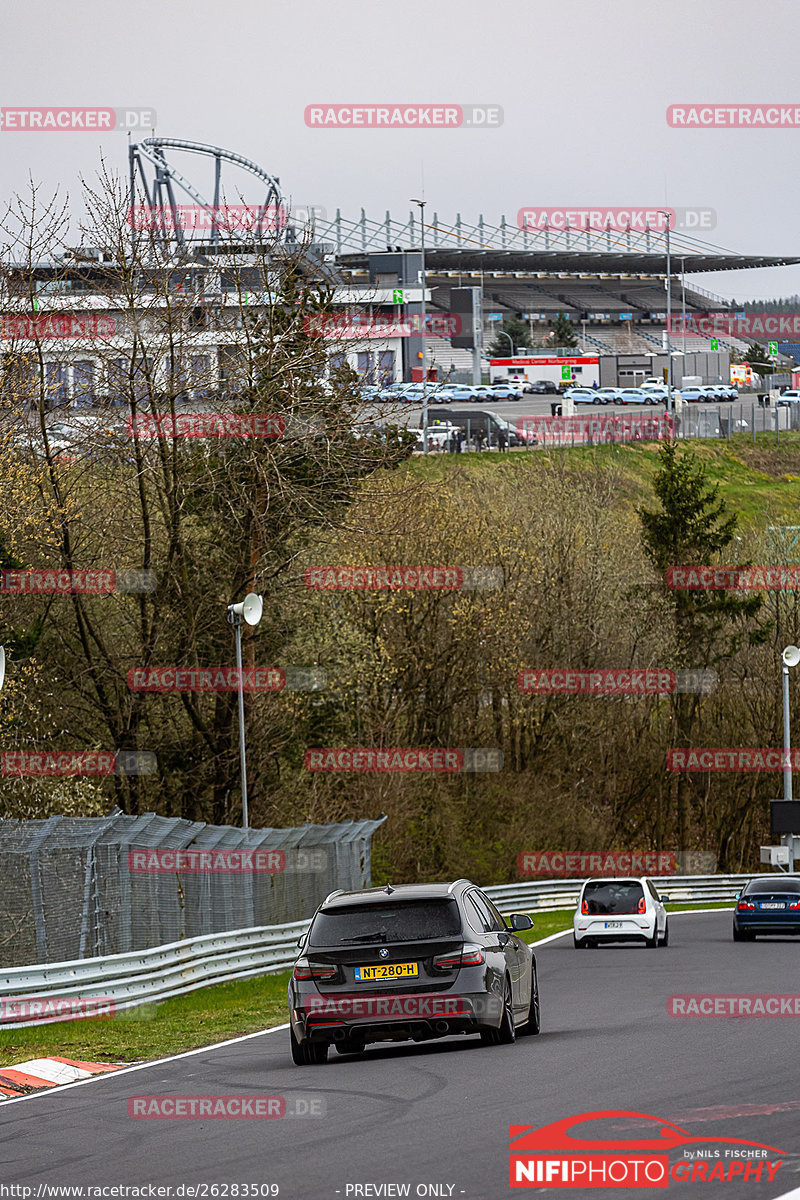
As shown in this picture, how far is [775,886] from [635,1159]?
78.0 ft

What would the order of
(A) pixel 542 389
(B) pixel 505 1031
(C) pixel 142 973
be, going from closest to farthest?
(B) pixel 505 1031
(C) pixel 142 973
(A) pixel 542 389

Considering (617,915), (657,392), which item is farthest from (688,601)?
(657,392)

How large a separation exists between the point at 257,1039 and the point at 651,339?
439ft


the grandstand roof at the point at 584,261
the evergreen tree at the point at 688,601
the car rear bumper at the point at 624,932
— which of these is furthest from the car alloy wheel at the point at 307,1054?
the grandstand roof at the point at 584,261

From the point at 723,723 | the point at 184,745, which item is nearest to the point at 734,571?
the point at 723,723

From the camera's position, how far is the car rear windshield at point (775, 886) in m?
31.0

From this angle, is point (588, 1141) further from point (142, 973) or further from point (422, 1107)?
point (142, 973)

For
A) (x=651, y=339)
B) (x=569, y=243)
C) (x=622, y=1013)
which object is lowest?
(x=622, y=1013)

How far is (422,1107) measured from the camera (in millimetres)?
10297

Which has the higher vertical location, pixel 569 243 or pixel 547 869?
pixel 569 243

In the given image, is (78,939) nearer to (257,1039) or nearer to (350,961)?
(257,1039)

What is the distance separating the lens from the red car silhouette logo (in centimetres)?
847

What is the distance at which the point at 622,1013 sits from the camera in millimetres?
17062

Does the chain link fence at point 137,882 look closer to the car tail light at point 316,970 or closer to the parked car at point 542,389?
the car tail light at point 316,970
